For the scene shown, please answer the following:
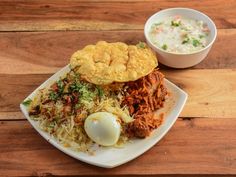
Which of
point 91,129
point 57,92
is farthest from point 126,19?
point 91,129

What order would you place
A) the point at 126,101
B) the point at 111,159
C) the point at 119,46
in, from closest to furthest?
the point at 111,159 < the point at 126,101 < the point at 119,46

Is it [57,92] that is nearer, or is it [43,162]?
[43,162]

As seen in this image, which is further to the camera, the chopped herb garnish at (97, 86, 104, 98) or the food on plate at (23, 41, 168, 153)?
the chopped herb garnish at (97, 86, 104, 98)

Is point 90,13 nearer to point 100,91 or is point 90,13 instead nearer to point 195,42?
point 195,42

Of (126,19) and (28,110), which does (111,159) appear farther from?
(126,19)

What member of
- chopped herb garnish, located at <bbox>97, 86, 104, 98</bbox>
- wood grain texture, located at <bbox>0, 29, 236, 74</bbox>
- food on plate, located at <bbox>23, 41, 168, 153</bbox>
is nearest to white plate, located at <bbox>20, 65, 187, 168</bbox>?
food on plate, located at <bbox>23, 41, 168, 153</bbox>

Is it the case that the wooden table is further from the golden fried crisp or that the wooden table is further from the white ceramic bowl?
the golden fried crisp
